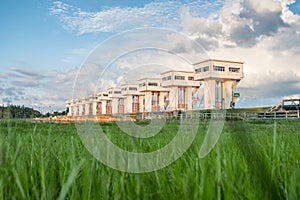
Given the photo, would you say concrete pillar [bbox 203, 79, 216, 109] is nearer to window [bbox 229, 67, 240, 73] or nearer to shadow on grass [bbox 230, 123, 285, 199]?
shadow on grass [bbox 230, 123, 285, 199]

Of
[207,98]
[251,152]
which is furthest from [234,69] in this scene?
[251,152]

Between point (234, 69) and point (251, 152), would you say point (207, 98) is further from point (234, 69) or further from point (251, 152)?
point (234, 69)

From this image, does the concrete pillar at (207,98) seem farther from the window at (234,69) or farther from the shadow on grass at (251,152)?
the window at (234,69)

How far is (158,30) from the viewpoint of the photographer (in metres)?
1.72

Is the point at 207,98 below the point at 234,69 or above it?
below

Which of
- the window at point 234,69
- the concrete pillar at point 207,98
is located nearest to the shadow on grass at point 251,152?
the concrete pillar at point 207,98

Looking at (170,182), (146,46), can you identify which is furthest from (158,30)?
(170,182)

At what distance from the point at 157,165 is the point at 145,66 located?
1.13 meters

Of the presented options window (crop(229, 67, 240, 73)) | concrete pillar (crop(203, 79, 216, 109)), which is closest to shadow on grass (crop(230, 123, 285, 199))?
concrete pillar (crop(203, 79, 216, 109))

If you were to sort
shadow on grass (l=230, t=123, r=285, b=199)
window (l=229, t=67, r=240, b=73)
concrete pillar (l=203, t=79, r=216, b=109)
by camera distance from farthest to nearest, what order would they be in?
window (l=229, t=67, r=240, b=73) → concrete pillar (l=203, t=79, r=216, b=109) → shadow on grass (l=230, t=123, r=285, b=199)

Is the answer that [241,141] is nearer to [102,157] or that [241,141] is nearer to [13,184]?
[13,184]

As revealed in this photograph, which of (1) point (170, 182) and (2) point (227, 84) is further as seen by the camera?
(2) point (227, 84)

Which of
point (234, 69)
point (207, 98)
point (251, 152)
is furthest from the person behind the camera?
point (234, 69)

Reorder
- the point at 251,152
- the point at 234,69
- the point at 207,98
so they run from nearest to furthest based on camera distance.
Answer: the point at 251,152
the point at 207,98
the point at 234,69
